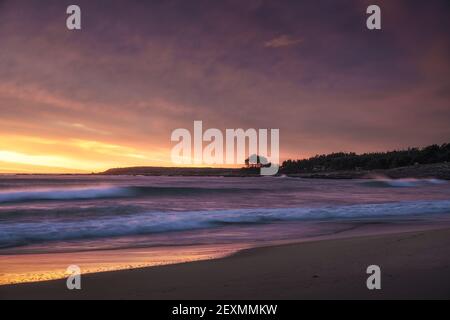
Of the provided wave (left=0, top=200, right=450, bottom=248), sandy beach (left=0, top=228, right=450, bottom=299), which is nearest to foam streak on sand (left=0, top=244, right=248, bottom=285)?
sandy beach (left=0, top=228, right=450, bottom=299)

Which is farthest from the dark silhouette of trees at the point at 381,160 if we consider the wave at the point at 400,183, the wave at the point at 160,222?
the wave at the point at 160,222

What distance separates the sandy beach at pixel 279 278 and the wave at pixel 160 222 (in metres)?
4.01

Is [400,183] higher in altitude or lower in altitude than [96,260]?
lower

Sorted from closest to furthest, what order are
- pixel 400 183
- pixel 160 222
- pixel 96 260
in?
1. pixel 96 260
2. pixel 160 222
3. pixel 400 183

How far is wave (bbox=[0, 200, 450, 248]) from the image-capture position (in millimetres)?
8344

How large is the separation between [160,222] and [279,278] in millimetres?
6472

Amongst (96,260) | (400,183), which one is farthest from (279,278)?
(400,183)

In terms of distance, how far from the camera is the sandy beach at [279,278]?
3.61 metres

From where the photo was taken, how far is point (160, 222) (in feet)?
33.8

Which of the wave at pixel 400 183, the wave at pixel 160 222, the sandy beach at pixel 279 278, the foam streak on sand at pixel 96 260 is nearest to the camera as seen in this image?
the sandy beach at pixel 279 278

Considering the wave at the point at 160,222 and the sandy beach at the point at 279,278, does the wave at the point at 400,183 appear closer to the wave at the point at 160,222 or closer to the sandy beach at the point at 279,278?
the wave at the point at 160,222

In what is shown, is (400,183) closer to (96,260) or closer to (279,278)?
(96,260)
